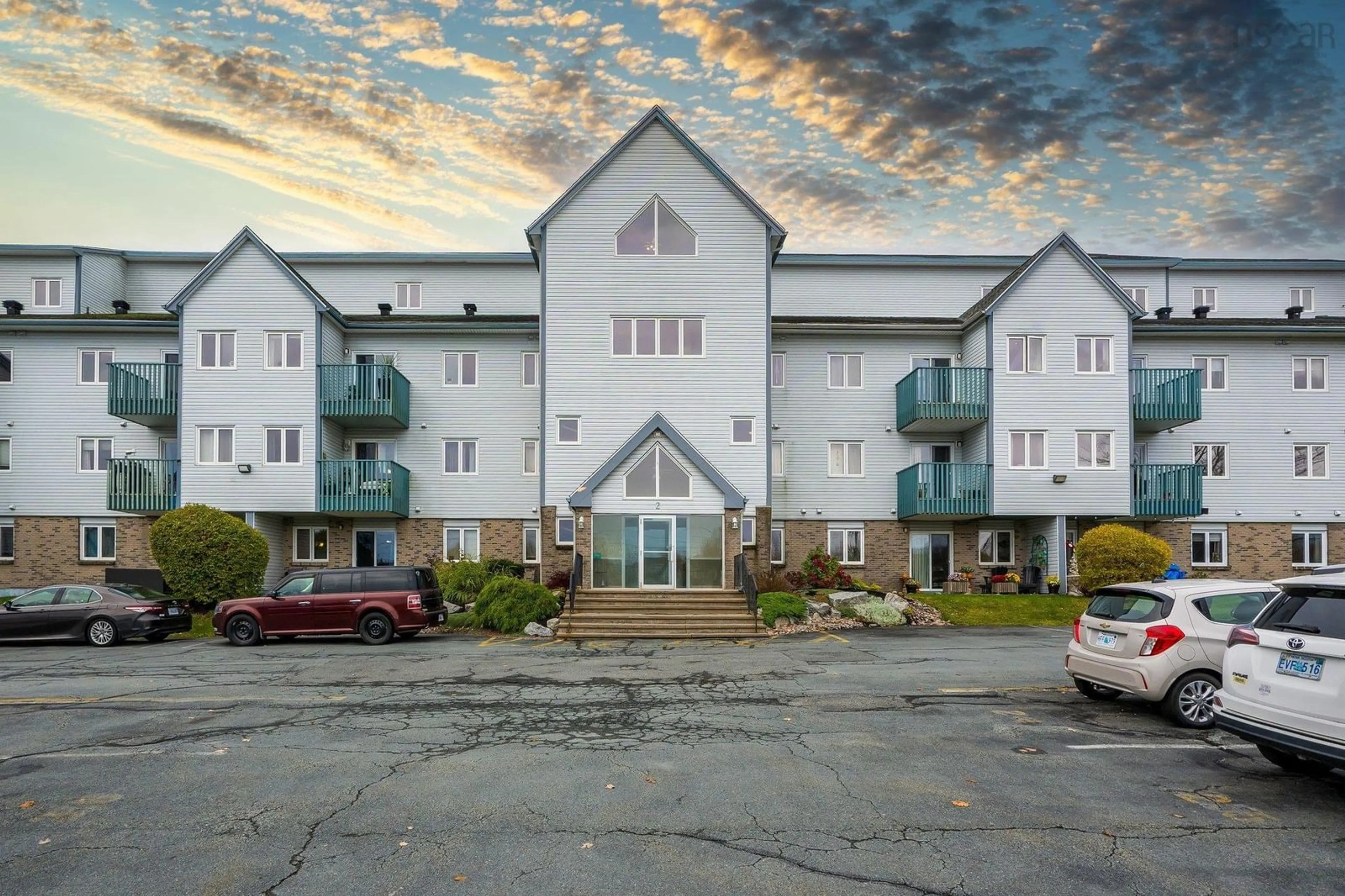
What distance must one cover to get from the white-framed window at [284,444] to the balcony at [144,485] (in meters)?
2.92

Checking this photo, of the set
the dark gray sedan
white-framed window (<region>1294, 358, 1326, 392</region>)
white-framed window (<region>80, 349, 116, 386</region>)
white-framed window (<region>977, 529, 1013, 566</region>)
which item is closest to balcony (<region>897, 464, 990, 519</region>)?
white-framed window (<region>977, 529, 1013, 566</region>)

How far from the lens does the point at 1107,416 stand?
1134 inches

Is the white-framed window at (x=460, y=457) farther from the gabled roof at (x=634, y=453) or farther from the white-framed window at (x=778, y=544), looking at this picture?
the white-framed window at (x=778, y=544)

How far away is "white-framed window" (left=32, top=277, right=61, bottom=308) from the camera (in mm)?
32156

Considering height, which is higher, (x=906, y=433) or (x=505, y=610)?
(x=906, y=433)

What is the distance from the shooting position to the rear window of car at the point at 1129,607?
33.0 feet

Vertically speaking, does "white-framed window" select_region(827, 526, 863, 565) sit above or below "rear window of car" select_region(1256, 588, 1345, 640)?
below

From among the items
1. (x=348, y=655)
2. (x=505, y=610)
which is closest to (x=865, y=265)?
(x=505, y=610)

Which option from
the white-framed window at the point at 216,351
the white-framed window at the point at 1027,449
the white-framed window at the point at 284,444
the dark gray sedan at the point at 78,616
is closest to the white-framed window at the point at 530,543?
the white-framed window at the point at 284,444

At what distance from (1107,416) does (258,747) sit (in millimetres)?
27542

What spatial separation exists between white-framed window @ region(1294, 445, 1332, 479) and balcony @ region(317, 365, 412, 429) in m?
31.7

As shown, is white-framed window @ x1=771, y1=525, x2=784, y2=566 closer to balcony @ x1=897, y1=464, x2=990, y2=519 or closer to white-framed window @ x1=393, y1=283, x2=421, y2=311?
balcony @ x1=897, y1=464, x2=990, y2=519

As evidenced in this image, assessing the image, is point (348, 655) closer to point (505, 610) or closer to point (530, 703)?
point (505, 610)

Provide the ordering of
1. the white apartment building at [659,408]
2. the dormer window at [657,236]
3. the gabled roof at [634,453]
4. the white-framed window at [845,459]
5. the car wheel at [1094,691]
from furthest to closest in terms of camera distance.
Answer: the white-framed window at [845,459]
the dormer window at [657,236]
the white apartment building at [659,408]
the gabled roof at [634,453]
the car wheel at [1094,691]
